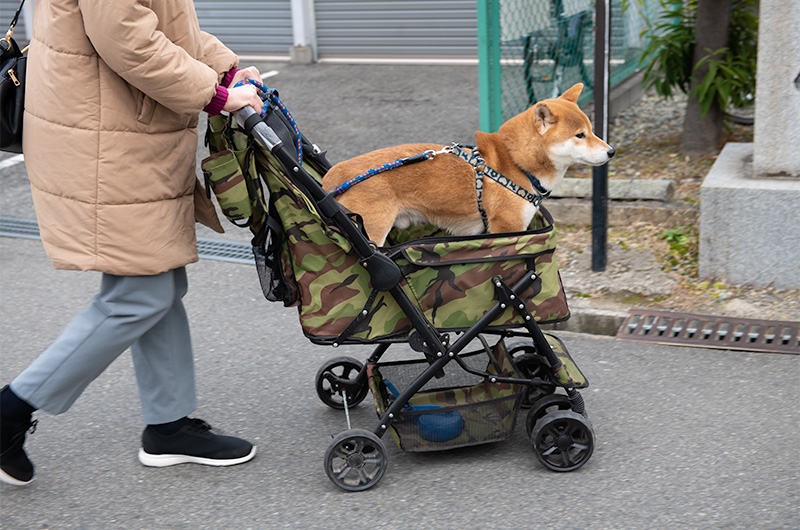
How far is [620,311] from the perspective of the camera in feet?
14.0

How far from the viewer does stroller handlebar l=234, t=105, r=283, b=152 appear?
259 centimetres

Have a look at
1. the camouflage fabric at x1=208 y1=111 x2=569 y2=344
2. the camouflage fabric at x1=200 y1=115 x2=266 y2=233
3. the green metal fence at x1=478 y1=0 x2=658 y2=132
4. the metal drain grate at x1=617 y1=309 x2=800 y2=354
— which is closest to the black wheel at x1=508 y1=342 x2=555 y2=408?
the camouflage fabric at x1=208 y1=111 x2=569 y2=344

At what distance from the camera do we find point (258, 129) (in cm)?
260

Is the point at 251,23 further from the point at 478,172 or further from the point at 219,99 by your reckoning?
the point at 219,99

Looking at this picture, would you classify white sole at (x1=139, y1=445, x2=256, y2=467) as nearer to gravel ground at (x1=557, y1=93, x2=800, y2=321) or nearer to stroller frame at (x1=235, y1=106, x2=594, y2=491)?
stroller frame at (x1=235, y1=106, x2=594, y2=491)

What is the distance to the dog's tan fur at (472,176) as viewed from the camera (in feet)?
9.76

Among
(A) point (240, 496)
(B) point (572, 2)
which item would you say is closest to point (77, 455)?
(A) point (240, 496)

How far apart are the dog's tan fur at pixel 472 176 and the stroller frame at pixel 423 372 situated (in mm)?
273

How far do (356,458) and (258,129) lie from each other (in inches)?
44.9

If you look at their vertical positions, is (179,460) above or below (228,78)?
below

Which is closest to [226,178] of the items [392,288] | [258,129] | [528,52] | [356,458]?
[258,129]

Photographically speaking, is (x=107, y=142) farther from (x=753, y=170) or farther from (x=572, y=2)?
(x=572, y=2)

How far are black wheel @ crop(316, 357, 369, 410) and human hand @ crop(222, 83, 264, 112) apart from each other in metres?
1.16

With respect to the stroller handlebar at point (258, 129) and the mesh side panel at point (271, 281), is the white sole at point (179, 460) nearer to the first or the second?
the mesh side panel at point (271, 281)
